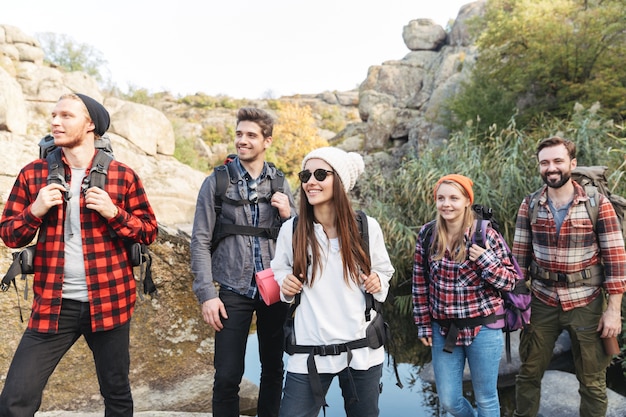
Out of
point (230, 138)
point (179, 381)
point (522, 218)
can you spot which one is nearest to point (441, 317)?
point (522, 218)

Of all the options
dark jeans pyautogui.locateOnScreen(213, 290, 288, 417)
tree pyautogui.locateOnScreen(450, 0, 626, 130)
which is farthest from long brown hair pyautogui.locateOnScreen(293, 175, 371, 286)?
tree pyautogui.locateOnScreen(450, 0, 626, 130)

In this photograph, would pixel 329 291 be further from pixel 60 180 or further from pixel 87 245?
pixel 60 180

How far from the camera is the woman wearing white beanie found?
1725mm

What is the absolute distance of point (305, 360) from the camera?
68.0 inches

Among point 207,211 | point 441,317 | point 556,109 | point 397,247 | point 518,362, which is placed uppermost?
point 556,109

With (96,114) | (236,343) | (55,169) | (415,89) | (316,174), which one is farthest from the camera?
(415,89)

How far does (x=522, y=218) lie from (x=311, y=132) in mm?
22365

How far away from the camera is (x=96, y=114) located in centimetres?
198

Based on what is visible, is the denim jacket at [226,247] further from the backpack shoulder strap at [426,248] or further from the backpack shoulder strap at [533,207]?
the backpack shoulder strap at [533,207]

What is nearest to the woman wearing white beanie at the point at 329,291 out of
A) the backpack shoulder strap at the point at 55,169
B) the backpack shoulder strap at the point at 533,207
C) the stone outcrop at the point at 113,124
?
the backpack shoulder strap at the point at 55,169

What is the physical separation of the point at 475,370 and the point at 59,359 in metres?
1.94

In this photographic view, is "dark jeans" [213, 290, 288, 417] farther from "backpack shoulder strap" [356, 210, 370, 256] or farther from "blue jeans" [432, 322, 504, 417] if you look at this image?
"blue jeans" [432, 322, 504, 417]

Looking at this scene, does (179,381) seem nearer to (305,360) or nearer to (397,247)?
(305,360)

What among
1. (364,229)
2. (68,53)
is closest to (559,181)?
(364,229)
